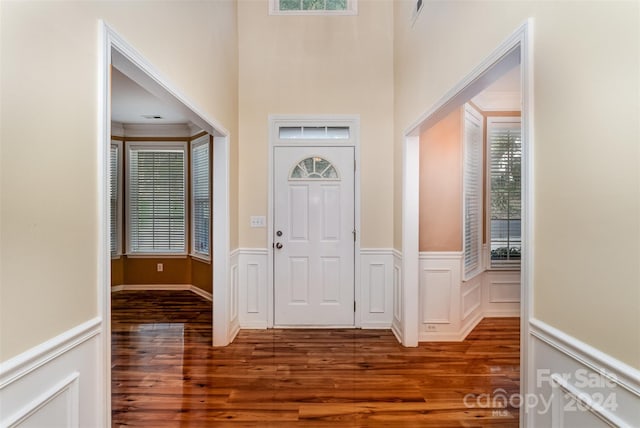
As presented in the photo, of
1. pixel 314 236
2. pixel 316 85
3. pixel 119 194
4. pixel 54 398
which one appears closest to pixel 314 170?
pixel 314 236

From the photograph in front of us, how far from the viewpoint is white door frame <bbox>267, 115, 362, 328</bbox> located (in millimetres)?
3512

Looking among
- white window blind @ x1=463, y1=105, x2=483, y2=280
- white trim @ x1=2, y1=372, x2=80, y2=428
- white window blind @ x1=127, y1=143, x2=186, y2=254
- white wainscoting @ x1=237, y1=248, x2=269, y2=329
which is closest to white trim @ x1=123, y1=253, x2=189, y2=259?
white window blind @ x1=127, y1=143, x2=186, y2=254

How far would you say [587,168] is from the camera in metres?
1.04

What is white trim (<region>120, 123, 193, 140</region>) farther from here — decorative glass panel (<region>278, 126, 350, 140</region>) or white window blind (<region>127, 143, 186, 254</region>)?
decorative glass panel (<region>278, 126, 350, 140</region>)

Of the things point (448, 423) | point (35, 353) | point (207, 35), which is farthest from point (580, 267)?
point (207, 35)

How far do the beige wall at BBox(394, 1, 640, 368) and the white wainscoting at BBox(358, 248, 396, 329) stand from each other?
2250mm

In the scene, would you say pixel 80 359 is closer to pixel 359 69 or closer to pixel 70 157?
pixel 70 157

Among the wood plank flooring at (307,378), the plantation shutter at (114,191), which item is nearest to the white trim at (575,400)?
the wood plank flooring at (307,378)

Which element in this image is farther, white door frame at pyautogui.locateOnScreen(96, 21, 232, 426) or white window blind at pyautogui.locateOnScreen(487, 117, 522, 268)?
white window blind at pyautogui.locateOnScreen(487, 117, 522, 268)

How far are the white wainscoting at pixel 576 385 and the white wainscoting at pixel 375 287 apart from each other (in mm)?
2205

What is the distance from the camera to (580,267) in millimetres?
1075

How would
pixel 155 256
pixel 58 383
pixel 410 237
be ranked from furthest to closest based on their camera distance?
pixel 155 256
pixel 410 237
pixel 58 383

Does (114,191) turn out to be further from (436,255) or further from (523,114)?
(523,114)

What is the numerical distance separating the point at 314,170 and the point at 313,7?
6.01ft
